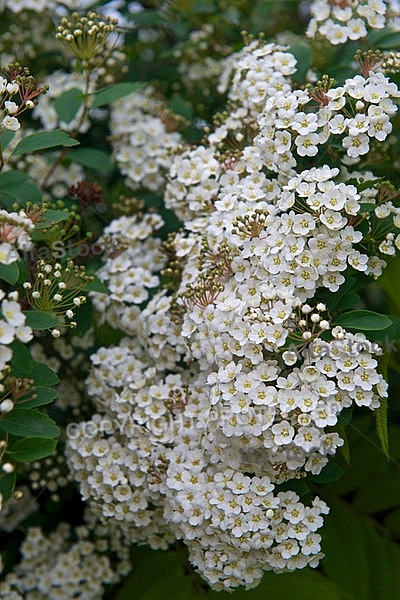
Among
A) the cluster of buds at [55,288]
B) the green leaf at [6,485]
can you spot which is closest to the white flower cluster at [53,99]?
the cluster of buds at [55,288]

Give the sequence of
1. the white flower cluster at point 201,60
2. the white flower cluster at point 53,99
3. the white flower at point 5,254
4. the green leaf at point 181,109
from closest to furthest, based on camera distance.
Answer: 1. the white flower at point 5,254
2. the green leaf at point 181,109
3. the white flower cluster at point 53,99
4. the white flower cluster at point 201,60

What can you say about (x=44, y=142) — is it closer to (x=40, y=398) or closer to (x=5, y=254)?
(x=5, y=254)

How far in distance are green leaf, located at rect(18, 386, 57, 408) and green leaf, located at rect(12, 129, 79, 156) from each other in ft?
3.00

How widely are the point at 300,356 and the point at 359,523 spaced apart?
3.31 ft

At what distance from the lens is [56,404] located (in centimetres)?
335

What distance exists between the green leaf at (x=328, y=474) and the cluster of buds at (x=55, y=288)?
97 centimetres

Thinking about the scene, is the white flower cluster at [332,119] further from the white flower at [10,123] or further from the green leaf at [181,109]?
the green leaf at [181,109]

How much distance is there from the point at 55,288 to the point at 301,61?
4.83 feet

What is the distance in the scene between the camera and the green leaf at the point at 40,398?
7.64ft

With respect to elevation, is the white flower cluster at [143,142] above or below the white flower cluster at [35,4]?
below

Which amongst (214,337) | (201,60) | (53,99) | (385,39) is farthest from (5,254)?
(201,60)

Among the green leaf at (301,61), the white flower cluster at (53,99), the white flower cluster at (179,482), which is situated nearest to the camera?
the white flower cluster at (179,482)

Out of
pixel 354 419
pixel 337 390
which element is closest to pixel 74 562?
pixel 354 419

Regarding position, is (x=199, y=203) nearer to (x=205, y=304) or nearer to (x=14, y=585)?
(x=205, y=304)
